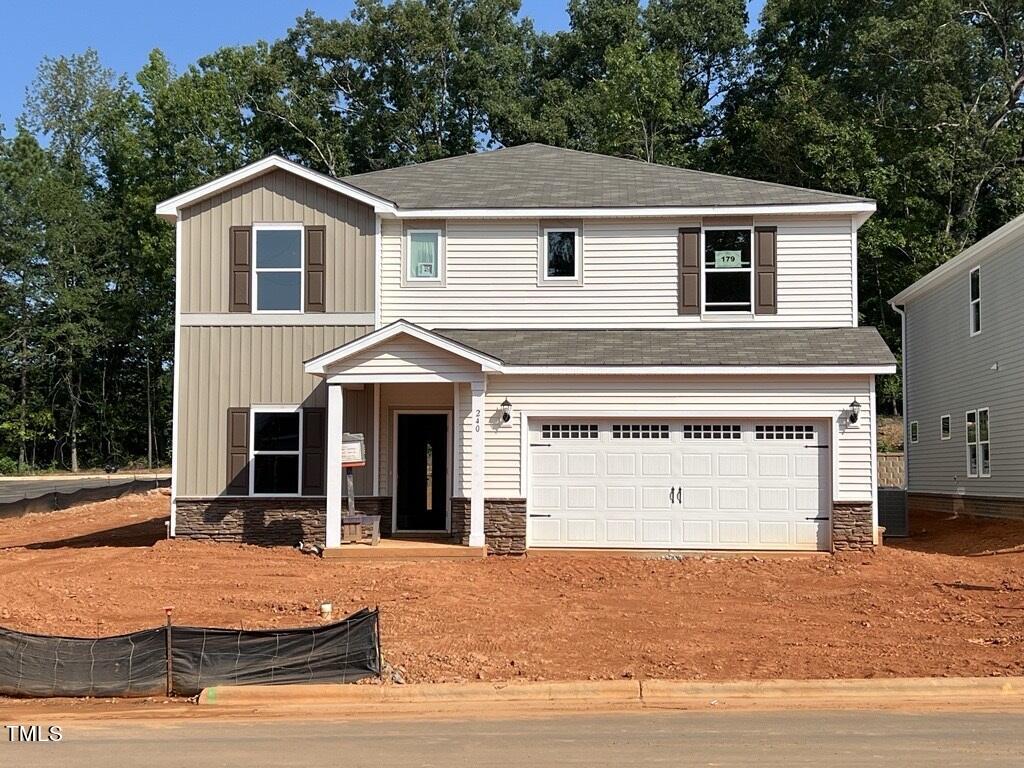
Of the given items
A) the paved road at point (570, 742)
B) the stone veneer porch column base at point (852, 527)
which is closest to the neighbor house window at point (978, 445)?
the stone veneer porch column base at point (852, 527)

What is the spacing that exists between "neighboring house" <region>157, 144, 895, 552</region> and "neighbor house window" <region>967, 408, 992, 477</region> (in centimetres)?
606

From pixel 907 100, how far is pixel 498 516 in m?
28.1

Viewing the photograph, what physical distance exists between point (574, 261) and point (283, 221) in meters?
5.27

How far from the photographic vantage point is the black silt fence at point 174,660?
10.1 metres

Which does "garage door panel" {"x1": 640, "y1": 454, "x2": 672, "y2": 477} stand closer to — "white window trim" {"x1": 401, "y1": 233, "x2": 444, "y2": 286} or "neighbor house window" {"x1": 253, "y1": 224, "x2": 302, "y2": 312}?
"white window trim" {"x1": 401, "y1": 233, "x2": 444, "y2": 286}

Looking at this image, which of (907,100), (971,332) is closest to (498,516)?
(971,332)

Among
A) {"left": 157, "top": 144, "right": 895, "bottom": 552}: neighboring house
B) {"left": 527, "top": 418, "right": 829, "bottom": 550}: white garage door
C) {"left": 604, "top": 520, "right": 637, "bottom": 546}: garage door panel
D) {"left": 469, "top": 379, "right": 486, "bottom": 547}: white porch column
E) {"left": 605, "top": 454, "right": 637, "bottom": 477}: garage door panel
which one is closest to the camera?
{"left": 469, "top": 379, "right": 486, "bottom": 547}: white porch column

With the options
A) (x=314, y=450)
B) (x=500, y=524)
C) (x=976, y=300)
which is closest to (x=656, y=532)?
(x=500, y=524)

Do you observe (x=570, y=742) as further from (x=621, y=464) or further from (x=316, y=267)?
(x=316, y=267)

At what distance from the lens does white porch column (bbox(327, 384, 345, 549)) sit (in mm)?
17953

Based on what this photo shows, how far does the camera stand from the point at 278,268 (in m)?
19.6

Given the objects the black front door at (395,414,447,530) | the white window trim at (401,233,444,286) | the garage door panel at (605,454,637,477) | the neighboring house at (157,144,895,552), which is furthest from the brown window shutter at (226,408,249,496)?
the garage door panel at (605,454,637,477)

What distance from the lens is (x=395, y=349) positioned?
701 inches

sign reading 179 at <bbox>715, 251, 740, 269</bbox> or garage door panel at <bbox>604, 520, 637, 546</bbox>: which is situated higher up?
sign reading 179 at <bbox>715, 251, 740, 269</bbox>
